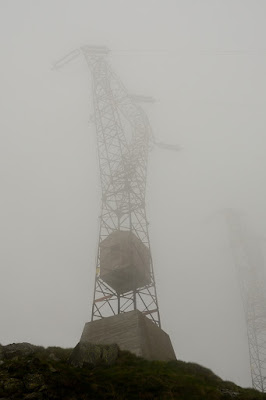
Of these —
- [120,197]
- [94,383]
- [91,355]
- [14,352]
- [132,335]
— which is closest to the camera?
[94,383]

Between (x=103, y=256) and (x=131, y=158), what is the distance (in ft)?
33.0

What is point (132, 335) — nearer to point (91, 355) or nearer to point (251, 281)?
point (91, 355)

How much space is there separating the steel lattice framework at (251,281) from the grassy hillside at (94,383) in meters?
28.6

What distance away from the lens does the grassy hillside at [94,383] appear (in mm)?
7738

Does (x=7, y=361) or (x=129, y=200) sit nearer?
(x=7, y=361)

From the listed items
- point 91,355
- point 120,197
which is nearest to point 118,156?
point 120,197

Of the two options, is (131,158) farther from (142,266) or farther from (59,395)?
(59,395)

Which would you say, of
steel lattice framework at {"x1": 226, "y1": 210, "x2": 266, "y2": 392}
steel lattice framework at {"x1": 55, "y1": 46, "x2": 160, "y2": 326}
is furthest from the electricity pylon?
steel lattice framework at {"x1": 226, "y1": 210, "x2": 266, "y2": 392}

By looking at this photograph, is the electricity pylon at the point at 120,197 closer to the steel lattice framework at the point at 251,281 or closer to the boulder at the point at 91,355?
the boulder at the point at 91,355

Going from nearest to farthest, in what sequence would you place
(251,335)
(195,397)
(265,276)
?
(195,397) < (251,335) < (265,276)

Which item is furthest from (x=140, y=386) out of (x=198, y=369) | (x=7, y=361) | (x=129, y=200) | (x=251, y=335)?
(x=251, y=335)

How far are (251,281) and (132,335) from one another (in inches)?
1240

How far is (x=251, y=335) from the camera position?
38.0 meters

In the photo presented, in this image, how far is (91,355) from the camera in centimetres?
1085
